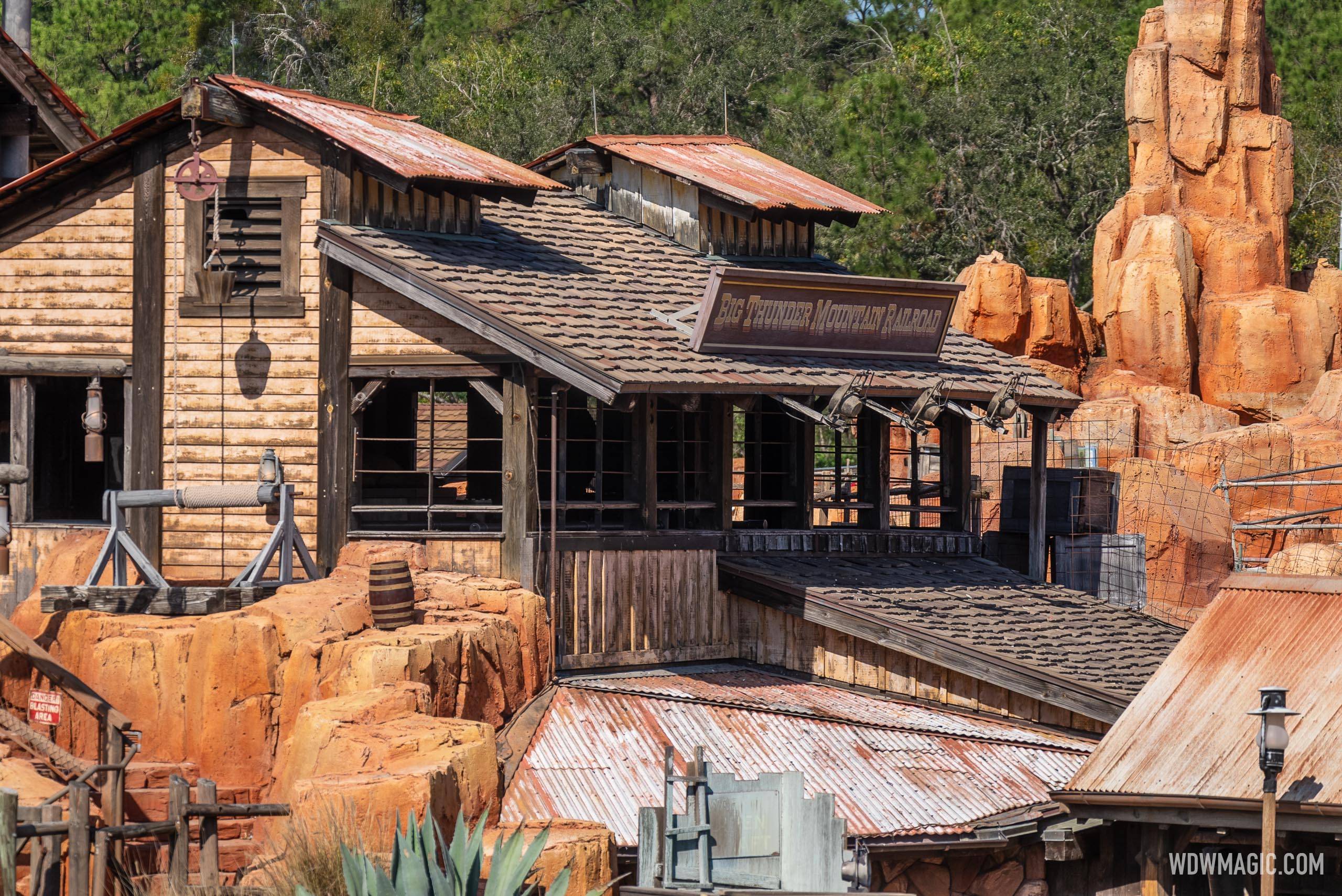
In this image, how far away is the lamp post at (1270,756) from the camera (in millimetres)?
11828

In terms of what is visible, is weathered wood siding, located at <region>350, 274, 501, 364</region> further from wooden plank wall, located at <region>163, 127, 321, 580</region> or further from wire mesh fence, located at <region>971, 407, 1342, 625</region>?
wire mesh fence, located at <region>971, 407, 1342, 625</region>

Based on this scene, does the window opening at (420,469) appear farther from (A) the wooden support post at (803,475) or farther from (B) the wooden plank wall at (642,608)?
(A) the wooden support post at (803,475)

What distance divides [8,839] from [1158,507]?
68.1ft

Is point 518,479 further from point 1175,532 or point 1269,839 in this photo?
point 1175,532

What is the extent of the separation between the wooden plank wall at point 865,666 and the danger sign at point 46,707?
22.0 feet

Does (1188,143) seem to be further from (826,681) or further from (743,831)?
(743,831)

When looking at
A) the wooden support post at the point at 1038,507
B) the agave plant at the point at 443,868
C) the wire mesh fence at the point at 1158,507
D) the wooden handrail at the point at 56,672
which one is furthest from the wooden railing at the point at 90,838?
the wooden support post at the point at 1038,507

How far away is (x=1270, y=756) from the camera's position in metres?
11.9

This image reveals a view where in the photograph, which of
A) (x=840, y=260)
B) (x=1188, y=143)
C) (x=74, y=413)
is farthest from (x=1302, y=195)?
(x=74, y=413)

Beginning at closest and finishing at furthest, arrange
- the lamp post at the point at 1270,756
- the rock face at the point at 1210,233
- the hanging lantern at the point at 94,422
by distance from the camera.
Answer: the lamp post at the point at 1270,756
the hanging lantern at the point at 94,422
the rock face at the point at 1210,233

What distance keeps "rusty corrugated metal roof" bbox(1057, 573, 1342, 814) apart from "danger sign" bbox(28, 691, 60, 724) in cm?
844

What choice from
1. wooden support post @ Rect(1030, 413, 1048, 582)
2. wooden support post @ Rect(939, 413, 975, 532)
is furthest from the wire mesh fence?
wooden support post @ Rect(939, 413, 975, 532)

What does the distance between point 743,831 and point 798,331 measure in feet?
22.9

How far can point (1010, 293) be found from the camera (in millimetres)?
36125
